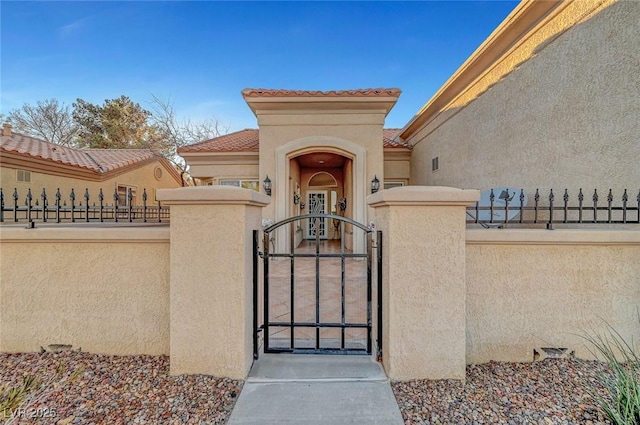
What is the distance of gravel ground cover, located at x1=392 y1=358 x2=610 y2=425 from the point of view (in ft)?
7.67

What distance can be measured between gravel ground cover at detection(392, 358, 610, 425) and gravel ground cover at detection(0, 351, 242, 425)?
5.86 ft

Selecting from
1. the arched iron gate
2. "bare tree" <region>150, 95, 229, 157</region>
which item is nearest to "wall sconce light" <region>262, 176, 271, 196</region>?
the arched iron gate

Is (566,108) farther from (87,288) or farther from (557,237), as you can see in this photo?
(87,288)

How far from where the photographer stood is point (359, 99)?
9.11 metres

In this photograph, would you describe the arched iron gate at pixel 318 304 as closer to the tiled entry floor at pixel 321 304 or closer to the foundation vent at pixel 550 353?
the tiled entry floor at pixel 321 304

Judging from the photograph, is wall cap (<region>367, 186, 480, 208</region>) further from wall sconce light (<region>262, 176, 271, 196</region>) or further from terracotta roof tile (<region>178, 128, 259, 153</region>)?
terracotta roof tile (<region>178, 128, 259, 153</region>)

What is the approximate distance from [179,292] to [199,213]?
86 cm

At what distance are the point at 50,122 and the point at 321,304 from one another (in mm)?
33846

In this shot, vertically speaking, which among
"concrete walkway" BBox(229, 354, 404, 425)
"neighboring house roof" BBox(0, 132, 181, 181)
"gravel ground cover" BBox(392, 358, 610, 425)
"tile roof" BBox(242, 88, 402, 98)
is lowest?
"gravel ground cover" BBox(392, 358, 610, 425)

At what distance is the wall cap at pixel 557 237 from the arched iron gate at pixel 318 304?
1201mm

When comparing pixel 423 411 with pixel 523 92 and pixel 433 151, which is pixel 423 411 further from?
pixel 433 151

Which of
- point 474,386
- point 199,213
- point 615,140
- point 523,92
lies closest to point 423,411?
point 474,386

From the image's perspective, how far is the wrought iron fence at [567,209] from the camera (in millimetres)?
3402

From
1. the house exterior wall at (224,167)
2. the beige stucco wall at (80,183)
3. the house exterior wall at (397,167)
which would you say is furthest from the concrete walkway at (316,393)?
the beige stucco wall at (80,183)
